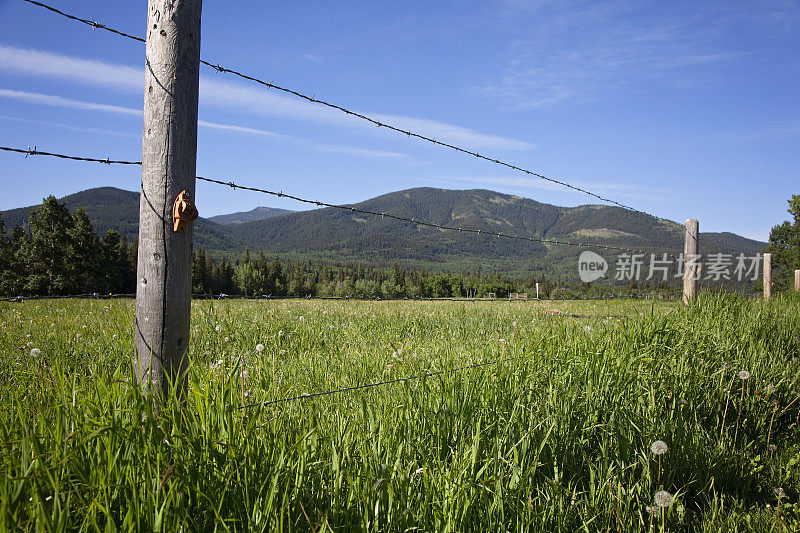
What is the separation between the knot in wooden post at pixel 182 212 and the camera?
271cm

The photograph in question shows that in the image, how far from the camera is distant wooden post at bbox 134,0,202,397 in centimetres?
274

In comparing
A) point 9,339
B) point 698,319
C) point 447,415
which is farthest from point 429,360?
point 9,339

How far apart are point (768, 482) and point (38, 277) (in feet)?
70.4

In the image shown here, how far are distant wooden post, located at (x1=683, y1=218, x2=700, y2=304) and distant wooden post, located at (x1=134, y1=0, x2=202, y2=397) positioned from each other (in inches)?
349

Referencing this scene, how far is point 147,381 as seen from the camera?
2.68 metres

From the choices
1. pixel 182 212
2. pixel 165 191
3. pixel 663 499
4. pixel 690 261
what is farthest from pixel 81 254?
pixel 663 499

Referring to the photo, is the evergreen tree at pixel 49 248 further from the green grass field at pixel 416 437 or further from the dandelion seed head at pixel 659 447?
→ the dandelion seed head at pixel 659 447

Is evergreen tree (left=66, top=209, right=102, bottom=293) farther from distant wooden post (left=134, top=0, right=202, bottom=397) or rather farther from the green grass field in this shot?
distant wooden post (left=134, top=0, right=202, bottom=397)

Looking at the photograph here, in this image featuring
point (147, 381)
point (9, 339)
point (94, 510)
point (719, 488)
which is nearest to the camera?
point (94, 510)

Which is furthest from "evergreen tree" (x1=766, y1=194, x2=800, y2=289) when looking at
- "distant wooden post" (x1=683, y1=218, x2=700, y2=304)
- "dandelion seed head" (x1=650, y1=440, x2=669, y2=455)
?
"dandelion seed head" (x1=650, y1=440, x2=669, y2=455)

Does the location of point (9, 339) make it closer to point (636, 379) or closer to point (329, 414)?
point (329, 414)

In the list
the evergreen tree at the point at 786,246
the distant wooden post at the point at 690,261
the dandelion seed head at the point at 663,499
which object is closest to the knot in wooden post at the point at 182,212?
the dandelion seed head at the point at 663,499

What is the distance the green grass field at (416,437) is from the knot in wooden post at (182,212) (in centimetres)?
85

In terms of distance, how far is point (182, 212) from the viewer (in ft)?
8.86
